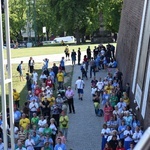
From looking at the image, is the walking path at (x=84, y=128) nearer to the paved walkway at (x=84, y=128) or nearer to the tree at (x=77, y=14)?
the paved walkway at (x=84, y=128)

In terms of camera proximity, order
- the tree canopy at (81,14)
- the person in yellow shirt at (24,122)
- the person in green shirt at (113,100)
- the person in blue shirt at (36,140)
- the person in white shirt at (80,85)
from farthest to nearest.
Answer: the tree canopy at (81,14), the person in white shirt at (80,85), the person in green shirt at (113,100), the person in yellow shirt at (24,122), the person in blue shirt at (36,140)

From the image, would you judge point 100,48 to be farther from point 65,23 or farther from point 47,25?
point 47,25

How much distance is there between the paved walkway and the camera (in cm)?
1472

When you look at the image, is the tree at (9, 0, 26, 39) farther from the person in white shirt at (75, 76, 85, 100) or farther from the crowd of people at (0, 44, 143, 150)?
the person in white shirt at (75, 76, 85, 100)

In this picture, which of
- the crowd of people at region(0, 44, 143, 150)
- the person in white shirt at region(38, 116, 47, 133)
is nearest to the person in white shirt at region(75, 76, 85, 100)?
the crowd of people at region(0, 44, 143, 150)

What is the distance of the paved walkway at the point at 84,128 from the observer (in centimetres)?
1472

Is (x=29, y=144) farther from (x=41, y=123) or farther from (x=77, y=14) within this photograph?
(x=77, y=14)

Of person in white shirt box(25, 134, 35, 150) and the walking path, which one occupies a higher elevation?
person in white shirt box(25, 134, 35, 150)

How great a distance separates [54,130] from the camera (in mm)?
13344

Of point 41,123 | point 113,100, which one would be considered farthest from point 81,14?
point 41,123

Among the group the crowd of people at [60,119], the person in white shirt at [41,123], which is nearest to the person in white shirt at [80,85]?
the crowd of people at [60,119]

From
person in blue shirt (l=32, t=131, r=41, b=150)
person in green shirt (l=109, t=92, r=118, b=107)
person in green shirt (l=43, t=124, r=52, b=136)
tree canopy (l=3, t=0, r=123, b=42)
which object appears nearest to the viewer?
person in blue shirt (l=32, t=131, r=41, b=150)

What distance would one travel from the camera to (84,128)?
54.9ft

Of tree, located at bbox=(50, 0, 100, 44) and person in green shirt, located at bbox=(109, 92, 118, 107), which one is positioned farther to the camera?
tree, located at bbox=(50, 0, 100, 44)
